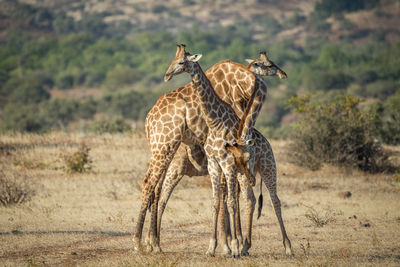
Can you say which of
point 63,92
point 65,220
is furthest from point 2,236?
point 63,92

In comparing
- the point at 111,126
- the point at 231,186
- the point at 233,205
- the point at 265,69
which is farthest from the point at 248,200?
the point at 111,126

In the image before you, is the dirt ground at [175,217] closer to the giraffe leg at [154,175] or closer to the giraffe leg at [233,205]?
the giraffe leg at [233,205]

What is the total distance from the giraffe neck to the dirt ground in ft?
6.81

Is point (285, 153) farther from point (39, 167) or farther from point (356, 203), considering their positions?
point (39, 167)

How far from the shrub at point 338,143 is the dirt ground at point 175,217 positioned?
0.41 metres

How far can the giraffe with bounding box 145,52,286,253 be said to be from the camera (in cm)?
884

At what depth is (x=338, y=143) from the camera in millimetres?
17766

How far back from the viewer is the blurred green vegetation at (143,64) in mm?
54688

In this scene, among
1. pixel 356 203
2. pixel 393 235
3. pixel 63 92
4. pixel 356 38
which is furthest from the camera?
pixel 356 38

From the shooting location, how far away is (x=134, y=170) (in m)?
17.6

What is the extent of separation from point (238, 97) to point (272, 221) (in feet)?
11.8

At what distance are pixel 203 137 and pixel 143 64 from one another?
320 feet

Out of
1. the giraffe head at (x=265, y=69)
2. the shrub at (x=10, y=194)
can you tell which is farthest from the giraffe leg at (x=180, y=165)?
the shrub at (x=10, y=194)

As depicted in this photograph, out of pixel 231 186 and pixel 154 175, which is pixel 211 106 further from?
pixel 154 175
